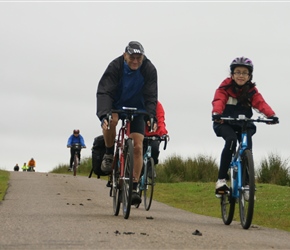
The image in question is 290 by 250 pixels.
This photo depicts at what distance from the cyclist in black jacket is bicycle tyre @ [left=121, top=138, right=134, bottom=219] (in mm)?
113

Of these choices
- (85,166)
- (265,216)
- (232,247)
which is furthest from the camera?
(85,166)

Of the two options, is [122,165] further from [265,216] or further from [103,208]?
[265,216]

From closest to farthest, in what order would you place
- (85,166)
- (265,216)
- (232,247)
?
(232,247) → (265,216) → (85,166)

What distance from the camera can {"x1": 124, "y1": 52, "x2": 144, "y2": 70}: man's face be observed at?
10.4 metres

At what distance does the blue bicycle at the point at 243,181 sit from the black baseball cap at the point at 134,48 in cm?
130

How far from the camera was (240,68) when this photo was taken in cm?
1034

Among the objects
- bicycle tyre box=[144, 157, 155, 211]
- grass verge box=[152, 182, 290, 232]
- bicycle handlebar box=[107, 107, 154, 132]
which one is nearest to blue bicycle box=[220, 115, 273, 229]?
grass verge box=[152, 182, 290, 232]

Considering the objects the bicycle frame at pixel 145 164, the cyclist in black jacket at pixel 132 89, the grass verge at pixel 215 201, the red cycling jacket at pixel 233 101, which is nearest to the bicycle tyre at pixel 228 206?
the grass verge at pixel 215 201

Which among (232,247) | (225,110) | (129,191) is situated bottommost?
(232,247)

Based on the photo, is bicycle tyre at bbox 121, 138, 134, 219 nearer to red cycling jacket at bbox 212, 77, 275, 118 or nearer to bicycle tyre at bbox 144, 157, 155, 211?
red cycling jacket at bbox 212, 77, 275, 118

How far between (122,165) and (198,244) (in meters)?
3.23

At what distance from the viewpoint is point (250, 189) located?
9.44m

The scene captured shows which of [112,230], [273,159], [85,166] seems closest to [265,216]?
[112,230]

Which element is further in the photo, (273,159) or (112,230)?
(273,159)
